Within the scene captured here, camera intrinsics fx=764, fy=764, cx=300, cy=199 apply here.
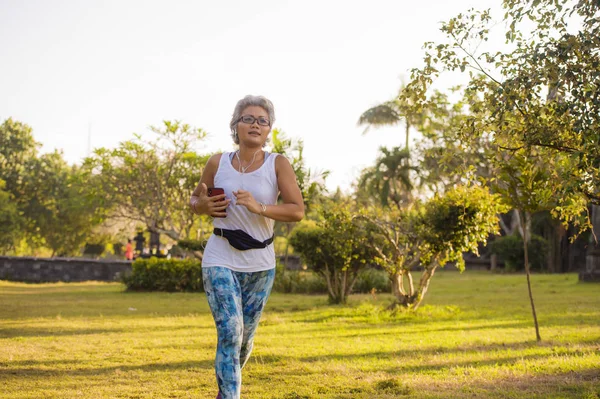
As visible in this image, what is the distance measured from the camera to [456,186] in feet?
43.1

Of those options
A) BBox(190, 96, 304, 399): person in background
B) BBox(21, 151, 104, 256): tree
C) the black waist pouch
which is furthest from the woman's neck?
BBox(21, 151, 104, 256): tree

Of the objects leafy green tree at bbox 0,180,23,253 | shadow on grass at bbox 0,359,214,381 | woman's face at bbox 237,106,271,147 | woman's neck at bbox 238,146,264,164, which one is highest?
leafy green tree at bbox 0,180,23,253

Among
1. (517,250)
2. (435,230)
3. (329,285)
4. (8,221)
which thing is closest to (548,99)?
(435,230)

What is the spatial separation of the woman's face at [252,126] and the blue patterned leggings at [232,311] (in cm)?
90

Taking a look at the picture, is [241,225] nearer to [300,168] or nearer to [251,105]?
[251,105]

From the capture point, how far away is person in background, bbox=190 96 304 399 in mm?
4777

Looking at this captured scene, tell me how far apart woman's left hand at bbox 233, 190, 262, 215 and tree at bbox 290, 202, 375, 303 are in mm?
10152

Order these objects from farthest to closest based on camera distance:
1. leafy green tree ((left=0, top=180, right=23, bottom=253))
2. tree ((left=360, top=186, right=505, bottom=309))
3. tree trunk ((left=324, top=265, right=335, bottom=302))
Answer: leafy green tree ((left=0, top=180, right=23, bottom=253)) < tree trunk ((left=324, top=265, right=335, bottom=302)) < tree ((left=360, top=186, right=505, bottom=309))

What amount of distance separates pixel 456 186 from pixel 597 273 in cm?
1539

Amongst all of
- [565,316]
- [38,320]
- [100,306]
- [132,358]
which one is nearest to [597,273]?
[565,316]

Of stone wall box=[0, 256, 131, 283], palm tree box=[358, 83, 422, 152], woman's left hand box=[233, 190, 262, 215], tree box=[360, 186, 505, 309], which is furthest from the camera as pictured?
palm tree box=[358, 83, 422, 152]

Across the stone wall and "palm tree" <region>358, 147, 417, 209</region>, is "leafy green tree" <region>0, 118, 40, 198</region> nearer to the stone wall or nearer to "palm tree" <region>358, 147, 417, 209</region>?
the stone wall

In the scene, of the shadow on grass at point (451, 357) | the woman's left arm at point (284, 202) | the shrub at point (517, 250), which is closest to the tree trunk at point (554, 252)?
the shrub at point (517, 250)

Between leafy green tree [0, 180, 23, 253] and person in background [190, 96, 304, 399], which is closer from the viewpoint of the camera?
person in background [190, 96, 304, 399]
